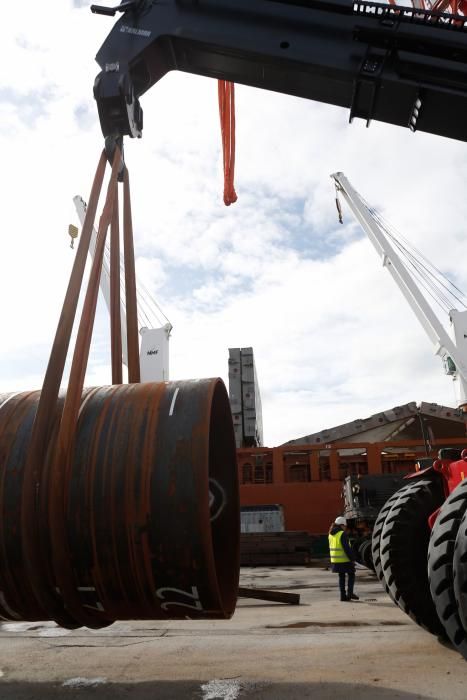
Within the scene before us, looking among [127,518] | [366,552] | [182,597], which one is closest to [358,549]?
[366,552]

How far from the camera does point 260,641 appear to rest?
5406mm

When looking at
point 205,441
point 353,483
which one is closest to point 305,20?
point 205,441

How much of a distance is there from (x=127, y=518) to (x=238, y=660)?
2.35 meters

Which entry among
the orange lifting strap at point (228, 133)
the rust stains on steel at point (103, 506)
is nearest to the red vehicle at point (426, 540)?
the rust stains on steel at point (103, 506)

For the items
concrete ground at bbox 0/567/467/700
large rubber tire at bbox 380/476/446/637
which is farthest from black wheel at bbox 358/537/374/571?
large rubber tire at bbox 380/476/446/637

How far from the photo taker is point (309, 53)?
17.8 feet

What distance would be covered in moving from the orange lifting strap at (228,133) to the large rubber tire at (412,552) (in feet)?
14.0

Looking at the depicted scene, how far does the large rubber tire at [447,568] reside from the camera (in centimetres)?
358

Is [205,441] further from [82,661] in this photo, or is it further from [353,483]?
[353,483]

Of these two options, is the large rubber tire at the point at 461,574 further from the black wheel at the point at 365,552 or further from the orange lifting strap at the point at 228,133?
the black wheel at the point at 365,552

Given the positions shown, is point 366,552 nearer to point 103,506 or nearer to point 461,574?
point 461,574

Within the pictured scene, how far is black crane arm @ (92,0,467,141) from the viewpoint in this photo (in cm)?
516

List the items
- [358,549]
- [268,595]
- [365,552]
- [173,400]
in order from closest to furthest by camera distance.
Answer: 1. [173,400]
2. [268,595]
3. [365,552]
4. [358,549]

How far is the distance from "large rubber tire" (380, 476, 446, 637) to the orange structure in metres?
12.1
